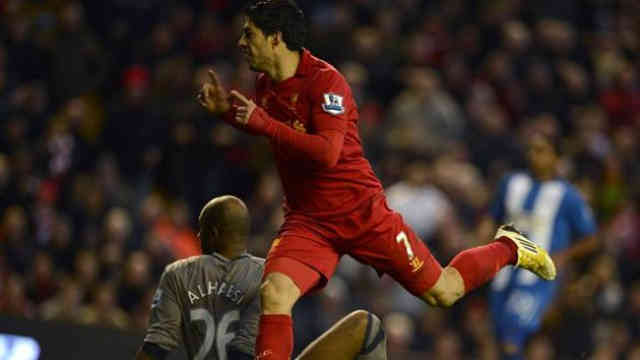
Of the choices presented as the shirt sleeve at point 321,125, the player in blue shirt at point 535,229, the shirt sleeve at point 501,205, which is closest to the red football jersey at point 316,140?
the shirt sleeve at point 321,125

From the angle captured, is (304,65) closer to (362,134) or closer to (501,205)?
(501,205)

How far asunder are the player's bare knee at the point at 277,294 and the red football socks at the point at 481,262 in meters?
1.05

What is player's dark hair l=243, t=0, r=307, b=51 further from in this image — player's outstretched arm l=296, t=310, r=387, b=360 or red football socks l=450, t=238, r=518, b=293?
red football socks l=450, t=238, r=518, b=293

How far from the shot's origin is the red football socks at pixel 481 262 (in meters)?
7.65

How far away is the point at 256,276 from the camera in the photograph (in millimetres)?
7062

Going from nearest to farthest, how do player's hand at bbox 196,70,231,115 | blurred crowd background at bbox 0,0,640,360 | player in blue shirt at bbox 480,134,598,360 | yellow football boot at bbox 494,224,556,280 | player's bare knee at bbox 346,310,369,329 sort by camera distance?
player's hand at bbox 196,70,231,115 < player's bare knee at bbox 346,310,369,329 < yellow football boot at bbox 494,224,556,280 < player in blue shirt at bbox 480,134,598,360 < blurred crowd background at bbox 0,0,640,360

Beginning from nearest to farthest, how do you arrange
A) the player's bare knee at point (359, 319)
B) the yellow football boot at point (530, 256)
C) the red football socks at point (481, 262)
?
the player's bare knee at point (359, 319) < the red football socks at point (481, 262) < the yellow football boot at point (530, 256)

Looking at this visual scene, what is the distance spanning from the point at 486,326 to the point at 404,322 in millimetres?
576

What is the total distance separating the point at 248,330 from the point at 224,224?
486 millimetres

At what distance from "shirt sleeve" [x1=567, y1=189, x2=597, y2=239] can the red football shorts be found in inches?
122

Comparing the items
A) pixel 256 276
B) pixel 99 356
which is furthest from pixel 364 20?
pixel 256 276

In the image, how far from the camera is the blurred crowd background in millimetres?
11898

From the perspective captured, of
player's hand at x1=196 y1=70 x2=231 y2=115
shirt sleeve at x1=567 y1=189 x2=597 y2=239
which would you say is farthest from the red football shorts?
shirt sleeve at x1=567 y1=189 x2=597 y2=239

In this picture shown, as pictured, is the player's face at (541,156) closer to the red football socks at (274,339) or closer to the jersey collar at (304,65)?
the jersey collar at (304,65)
